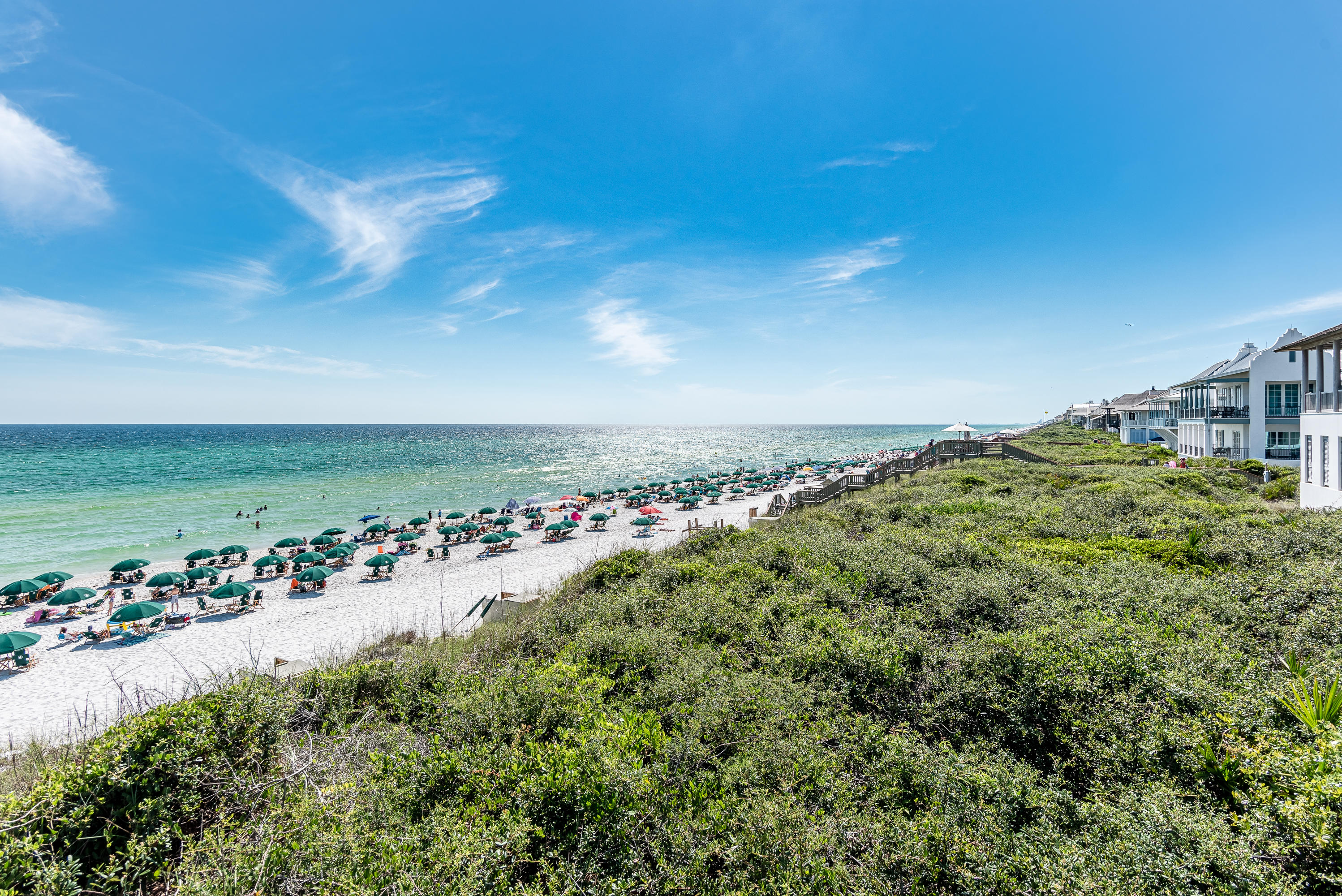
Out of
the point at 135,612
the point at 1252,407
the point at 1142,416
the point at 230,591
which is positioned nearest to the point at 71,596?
the point at 135,612

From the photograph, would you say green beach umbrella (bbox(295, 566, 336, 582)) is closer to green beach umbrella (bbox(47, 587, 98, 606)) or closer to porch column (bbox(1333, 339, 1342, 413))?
green beach umbrella (bbox(47, 587, 98, 606))

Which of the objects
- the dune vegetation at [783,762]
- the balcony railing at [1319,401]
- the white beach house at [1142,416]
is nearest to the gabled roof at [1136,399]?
the white beach house at [1142,416]

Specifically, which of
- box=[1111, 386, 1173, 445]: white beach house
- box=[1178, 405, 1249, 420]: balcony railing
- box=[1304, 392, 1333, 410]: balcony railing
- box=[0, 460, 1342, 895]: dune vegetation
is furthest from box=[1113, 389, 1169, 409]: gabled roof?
box=[0, 460, 1342, 895]: dune vegetation

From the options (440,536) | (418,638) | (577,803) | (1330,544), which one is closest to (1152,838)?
(577,803)

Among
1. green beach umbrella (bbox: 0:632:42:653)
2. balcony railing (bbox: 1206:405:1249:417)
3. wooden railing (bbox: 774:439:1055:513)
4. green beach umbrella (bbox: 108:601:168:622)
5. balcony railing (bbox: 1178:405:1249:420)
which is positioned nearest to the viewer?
green beach umbrella (bbox: 0:632:42:653)

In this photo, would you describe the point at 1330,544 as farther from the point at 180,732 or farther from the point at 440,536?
the point at 440,536

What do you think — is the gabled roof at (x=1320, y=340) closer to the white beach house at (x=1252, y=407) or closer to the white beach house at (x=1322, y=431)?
the white beach house at (x=1322, y=431)
